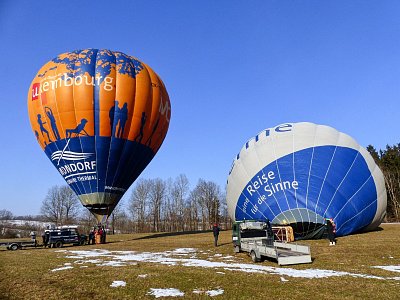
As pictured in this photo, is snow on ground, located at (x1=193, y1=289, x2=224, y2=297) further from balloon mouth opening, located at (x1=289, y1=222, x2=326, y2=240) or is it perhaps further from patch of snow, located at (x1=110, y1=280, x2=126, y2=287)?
balloon mouth opening, located at (x1=289, y1=222, x2=326, y2=240)

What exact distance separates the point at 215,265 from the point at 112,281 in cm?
402

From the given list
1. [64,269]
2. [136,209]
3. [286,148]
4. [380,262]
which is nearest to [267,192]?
[286,148]

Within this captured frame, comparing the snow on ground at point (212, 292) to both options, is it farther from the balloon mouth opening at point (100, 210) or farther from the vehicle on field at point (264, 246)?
the balloon mouth opening at point (100, 210)

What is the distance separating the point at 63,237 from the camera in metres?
25.5

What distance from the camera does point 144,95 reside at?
24594mm

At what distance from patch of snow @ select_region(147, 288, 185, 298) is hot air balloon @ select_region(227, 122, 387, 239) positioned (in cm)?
1094

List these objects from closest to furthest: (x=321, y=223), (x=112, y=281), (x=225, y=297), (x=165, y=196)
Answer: (x=225, y=297), (x=112, y=281), (x=321, y=223), (x=165, y=196)

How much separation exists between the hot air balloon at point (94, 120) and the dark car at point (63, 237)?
308cm

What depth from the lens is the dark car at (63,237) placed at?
82.1 feet

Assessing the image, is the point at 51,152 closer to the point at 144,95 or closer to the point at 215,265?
the point at 144,95

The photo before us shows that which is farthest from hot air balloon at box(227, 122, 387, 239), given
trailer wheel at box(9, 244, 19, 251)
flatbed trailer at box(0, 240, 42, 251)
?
trailer wheel at box(9, 244, 19, 251)

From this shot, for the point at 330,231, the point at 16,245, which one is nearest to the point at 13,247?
the point at 16,245

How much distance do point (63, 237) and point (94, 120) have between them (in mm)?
9536

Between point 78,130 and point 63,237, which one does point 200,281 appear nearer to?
point 78,130
